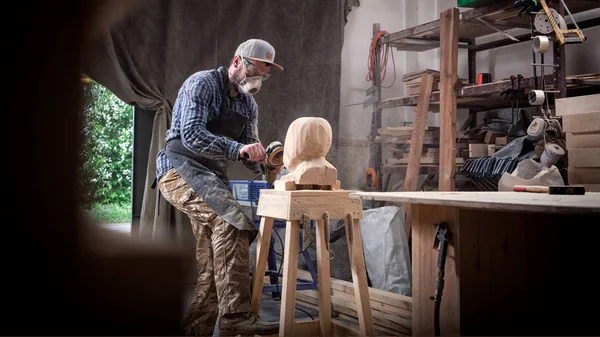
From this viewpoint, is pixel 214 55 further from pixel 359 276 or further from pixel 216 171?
pixel 359 276

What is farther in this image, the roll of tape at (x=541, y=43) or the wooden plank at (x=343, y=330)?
the roll of tape at (x=541, y=43)

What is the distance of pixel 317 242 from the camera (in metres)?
2.89

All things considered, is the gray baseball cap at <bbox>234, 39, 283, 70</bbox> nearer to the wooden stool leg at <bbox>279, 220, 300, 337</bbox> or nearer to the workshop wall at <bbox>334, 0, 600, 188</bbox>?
the wooden stool leg at <bbox>279, 220, 300, 337</bbox>

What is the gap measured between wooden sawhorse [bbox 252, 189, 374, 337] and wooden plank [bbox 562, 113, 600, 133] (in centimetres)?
183

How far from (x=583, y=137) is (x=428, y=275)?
1779 millimetres

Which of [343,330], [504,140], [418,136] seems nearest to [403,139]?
[418,136]

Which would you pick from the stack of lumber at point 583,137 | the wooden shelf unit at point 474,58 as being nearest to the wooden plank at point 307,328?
the stack of lumber at point 583,137

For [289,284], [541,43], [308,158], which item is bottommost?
[289,284]

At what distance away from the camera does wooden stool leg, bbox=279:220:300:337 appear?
2.71 meters

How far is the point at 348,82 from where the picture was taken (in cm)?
634

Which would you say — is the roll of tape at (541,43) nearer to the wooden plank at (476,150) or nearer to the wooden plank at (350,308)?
the wooden plank at (476,150)

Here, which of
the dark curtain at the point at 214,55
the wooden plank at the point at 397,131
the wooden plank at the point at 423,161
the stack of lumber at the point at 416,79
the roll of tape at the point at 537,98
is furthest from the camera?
the wooden plank at the point at 397,131

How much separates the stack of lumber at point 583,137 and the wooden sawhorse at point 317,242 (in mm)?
1781

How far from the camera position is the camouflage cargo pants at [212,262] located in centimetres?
294
